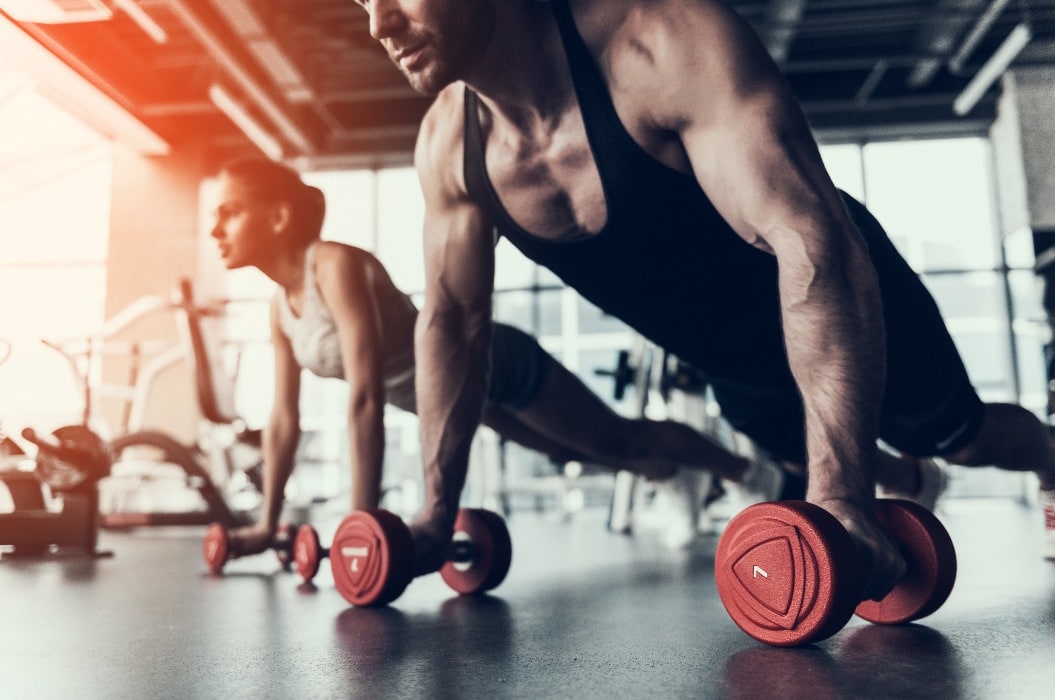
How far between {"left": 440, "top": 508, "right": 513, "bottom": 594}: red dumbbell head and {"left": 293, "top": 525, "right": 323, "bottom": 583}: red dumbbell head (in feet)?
0.91

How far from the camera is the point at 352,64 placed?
6.66m

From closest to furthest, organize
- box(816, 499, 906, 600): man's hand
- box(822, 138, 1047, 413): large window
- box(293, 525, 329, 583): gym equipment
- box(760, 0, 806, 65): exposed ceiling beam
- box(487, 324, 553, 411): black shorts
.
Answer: box(816, 499, 906, 600): man's hand → box(293, 525, 329, 583): gym equipment → box(487, 324, 553, 411): black shorts → box(760, 0, 806, 65): exposed ceiling beam → box(822, 138, 1047, 413): large window

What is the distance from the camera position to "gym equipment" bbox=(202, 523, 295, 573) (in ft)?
6.27

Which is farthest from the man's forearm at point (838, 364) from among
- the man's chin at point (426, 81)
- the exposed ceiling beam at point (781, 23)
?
the exposed ceiling beam at point (781, 23)

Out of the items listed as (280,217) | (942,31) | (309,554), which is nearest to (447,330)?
(309,554)

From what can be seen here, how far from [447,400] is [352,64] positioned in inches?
230

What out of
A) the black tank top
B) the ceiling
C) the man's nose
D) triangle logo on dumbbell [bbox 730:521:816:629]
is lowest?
triangle logo on dumbbell [bbox 730:521:816:629]

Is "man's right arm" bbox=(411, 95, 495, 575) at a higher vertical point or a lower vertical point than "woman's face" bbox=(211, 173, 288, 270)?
lower

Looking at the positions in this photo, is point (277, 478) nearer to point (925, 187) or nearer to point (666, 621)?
point (666, 621)

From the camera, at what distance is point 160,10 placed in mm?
4438

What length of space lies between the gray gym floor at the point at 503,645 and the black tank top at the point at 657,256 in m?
0.38

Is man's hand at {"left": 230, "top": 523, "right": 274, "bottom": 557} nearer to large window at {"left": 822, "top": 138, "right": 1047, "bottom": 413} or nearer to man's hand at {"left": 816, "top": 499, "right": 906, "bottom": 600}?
man's hand at {"left": 816, "top": 499, "right": 906, "bottom": 600}

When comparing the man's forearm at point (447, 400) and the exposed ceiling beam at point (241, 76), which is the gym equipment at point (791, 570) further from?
the exposed ceiling beam at point (241, 76)

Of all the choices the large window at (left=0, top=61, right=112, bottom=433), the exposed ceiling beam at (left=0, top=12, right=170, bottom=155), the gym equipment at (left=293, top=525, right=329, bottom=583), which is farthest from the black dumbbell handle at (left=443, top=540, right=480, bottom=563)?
the exposed ceiling beam at (left=0, top=12, right=170, bottom=155)
